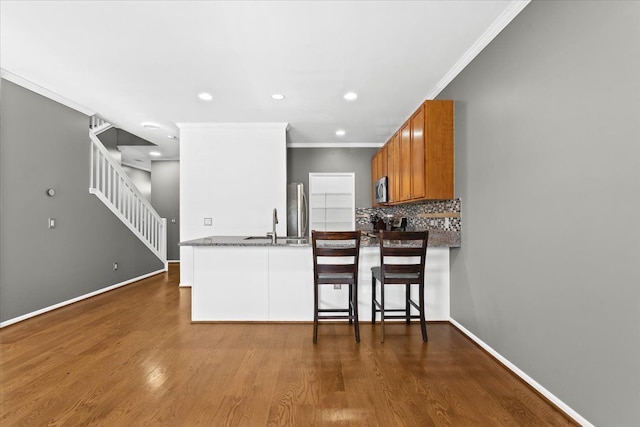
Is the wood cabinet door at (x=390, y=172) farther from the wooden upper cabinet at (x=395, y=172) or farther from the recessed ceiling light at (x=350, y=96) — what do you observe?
the recessed ceiling light at (x=350, y=96)

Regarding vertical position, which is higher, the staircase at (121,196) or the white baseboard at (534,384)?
the staircase at (121,196)

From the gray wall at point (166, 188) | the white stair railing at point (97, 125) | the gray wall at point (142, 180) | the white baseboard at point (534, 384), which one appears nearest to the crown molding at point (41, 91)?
the white stair railing at point (97, 125)

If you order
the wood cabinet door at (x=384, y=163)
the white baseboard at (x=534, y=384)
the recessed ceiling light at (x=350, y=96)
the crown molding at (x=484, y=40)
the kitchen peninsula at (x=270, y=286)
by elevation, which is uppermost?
the recessed ceiling light at (x=350, y=96)

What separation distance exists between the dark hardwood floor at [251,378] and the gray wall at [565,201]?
1.22ft

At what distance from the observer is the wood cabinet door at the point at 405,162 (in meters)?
3.72

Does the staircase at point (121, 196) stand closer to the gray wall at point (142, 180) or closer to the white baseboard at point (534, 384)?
the gray wall at point (142, 180)

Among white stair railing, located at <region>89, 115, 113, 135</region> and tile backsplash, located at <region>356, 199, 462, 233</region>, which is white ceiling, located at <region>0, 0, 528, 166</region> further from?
tile backsplash, located at <region>356, 199, 462, 233</region>

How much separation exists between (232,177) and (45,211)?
91.8 inches

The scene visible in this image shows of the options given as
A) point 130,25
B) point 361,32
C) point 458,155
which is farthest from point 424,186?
point 130,25

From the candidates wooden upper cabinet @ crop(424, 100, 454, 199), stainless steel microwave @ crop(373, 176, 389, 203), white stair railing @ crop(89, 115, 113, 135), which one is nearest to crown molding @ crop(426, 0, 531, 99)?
wooden upper cabinet @ crop(424, 100, 454, 199)

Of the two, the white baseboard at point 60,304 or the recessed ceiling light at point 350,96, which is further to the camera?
the recessed ceiling light at point 350,96

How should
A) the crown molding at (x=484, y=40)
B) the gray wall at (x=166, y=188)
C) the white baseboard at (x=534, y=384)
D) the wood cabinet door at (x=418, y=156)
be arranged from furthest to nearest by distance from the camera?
the gray wall at (x=166, y=188) → the wood cabinet door at (x=418, y=156) → the crown molding at (x=484, y=40) → the white baseboard at (x=534, y=384)

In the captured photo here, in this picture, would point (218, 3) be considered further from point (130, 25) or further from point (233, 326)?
point (233, 326)

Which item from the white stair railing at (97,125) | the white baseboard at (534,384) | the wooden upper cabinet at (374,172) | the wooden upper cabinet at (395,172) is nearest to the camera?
the white baseboard at (534,384)
